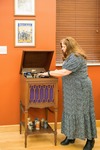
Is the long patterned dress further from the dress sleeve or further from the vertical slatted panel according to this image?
the vertical slatted panel

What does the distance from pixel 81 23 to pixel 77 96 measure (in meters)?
1.30

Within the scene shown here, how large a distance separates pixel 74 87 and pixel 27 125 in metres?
0.74

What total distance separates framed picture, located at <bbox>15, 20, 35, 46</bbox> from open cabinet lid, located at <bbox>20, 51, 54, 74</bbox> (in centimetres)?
26

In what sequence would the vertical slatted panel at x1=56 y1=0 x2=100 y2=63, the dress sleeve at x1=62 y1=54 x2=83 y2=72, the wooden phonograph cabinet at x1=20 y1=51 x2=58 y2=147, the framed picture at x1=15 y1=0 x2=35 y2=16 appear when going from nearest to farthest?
1. the dress sleeve at x1=62 y1=54 x2=83 y2=72
2. the wooden phonograph cabinet at x1=20 y1=51 x2=58 y2=147
3. the framed picture at x1=15 y1=0 x2=35 y2=16
4. the vertical slatted panel at x1=56 y1=0 x2=100 y2=63

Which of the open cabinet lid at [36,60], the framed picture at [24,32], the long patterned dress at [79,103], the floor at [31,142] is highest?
the framed picture at [24,32]

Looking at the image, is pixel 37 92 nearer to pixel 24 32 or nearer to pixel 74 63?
pixel 74 63

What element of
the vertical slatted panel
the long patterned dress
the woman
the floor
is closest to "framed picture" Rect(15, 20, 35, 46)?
the vertical slatted panel

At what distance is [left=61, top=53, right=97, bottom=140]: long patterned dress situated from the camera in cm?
295

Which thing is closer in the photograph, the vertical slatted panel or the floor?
the floor

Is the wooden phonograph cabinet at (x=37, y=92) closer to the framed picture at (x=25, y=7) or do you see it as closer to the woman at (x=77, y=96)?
the woman at (x=77, y=96)

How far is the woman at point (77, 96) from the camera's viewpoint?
2.93 m

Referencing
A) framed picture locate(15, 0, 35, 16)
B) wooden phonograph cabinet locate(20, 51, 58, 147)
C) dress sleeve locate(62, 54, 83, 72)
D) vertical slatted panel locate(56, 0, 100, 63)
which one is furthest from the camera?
vertical slatted panel locate(56, 0, 100, 63)

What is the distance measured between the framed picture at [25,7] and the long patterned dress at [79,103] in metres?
0.92

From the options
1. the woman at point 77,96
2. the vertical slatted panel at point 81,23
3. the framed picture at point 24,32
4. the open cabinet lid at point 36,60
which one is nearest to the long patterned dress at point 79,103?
the woman at point 77,96
